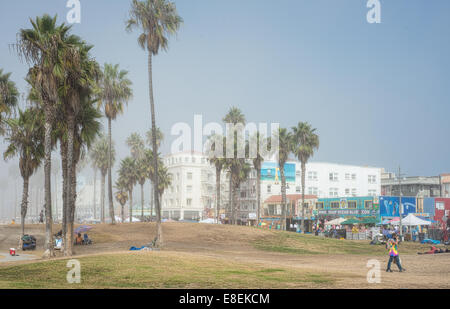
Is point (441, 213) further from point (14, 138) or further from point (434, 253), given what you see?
point (14, 138)

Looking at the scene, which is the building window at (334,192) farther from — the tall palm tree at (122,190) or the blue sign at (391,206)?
the tall palm tree at (122,190)

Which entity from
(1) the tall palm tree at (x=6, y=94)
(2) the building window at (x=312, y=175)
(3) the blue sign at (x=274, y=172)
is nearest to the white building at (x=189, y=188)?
(3) the blue sign at (x=274, y=172)

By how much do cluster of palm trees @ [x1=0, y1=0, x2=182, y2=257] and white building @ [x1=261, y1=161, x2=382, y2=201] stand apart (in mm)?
77897

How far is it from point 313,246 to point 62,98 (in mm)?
28557

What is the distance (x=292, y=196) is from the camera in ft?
341

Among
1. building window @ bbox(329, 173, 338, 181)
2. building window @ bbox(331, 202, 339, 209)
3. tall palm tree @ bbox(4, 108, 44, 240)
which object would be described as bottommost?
building window @ bbox(331, 202, 339, 209)

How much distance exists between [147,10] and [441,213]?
6308 centimetres

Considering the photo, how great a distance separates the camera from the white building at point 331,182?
116 metres

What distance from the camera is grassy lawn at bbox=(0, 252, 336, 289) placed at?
17.1 m

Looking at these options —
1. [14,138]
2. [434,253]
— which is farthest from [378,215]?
[14,138]

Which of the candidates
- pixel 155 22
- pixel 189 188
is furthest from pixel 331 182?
pixel 155 22

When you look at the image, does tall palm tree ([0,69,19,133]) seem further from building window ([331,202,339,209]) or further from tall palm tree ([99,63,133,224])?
building window ([331,202,339,209])

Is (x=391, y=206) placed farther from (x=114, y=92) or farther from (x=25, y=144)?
(x=25, y=144)

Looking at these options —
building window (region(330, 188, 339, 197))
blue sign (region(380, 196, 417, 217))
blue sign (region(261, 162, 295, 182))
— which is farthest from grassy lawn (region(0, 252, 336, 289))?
building window (region(330, 188, 339, 197))
